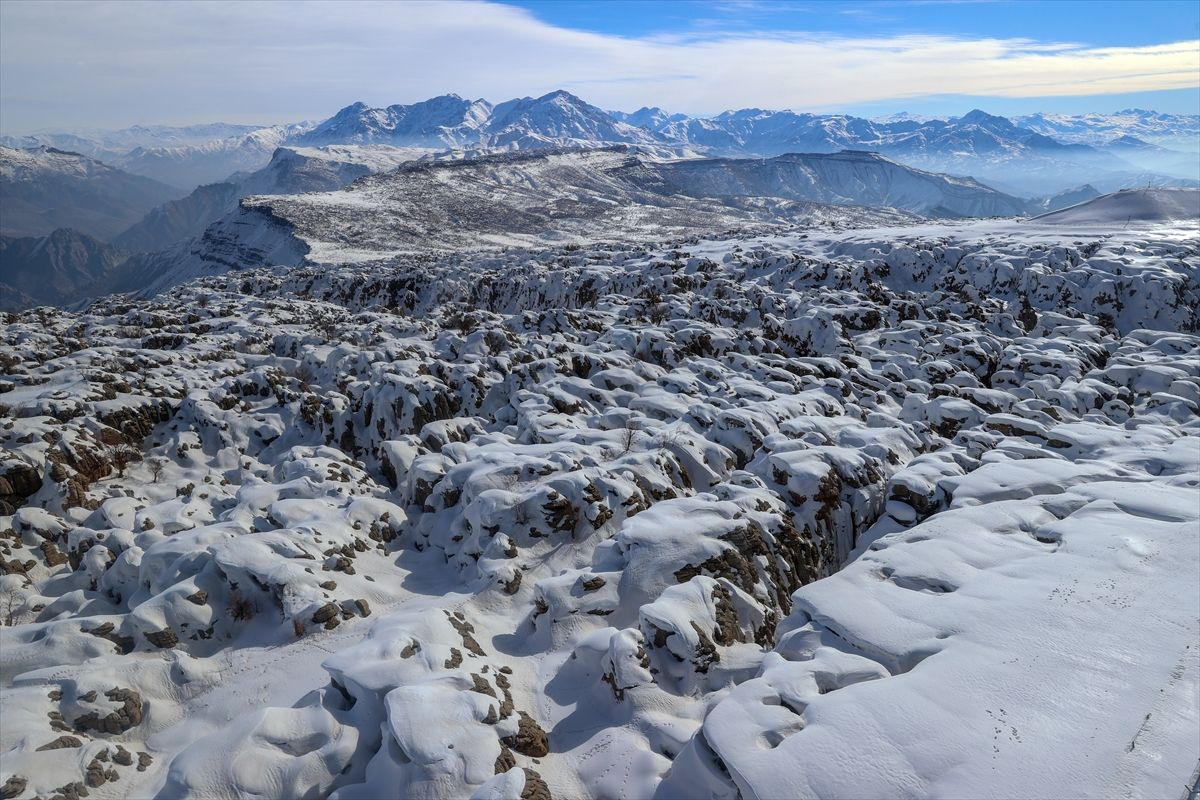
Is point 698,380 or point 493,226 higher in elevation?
point 493,226

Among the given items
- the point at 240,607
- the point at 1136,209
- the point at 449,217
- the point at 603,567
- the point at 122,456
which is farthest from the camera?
the point at 449,217

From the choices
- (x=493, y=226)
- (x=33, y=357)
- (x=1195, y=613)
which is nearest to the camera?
(x=1195, y=613)

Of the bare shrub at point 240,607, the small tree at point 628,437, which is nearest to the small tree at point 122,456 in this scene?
the bare shrub at point 240,607

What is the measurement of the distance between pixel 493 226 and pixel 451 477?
119m

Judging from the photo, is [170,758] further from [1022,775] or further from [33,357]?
[33,357]

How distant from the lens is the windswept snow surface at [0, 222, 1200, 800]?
30.8ft

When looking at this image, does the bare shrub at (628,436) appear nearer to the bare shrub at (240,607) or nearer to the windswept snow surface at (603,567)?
the windswept snow surface at (603,567)

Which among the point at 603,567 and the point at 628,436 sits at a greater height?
the point at 628,436

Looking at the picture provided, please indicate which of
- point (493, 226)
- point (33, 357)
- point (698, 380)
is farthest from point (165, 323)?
point (493, 226)

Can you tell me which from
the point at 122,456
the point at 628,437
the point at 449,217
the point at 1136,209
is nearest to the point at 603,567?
the point at 628,437

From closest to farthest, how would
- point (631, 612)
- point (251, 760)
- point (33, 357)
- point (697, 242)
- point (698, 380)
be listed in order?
1. point (251, 760)
2. point (631, 612)
3. point (698, 380)
4. point (33, 357)
5. point (697, 242)

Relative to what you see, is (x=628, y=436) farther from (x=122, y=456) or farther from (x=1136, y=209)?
(x=1136, y=209)

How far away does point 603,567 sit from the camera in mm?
14500

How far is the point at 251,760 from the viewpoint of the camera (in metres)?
9.35
